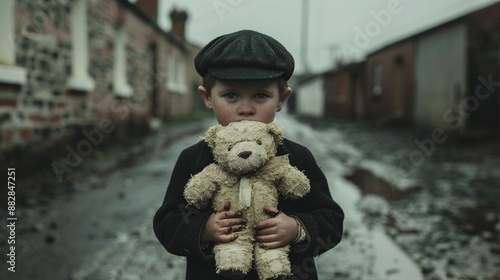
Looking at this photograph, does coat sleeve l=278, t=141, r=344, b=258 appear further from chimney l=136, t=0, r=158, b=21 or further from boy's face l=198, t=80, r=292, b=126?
chimney l=136, t=0, r=158, b=21

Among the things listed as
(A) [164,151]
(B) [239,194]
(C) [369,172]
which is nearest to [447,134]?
(C) [369,172]

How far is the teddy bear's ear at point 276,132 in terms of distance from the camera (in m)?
1.63

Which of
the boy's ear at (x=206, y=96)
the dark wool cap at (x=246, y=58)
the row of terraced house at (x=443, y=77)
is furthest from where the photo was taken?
the row of terraced house at (x=443, y=77)

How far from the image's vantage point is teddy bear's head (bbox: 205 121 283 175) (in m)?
1.51

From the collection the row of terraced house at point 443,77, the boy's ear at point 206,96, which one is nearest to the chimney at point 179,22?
the row of terraced house at point 443,77

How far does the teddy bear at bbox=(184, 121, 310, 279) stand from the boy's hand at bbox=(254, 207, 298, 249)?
0.02 m

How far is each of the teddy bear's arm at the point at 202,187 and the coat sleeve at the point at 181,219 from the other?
7 centimetres

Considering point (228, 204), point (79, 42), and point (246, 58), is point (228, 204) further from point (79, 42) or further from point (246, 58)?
point (79, 42)

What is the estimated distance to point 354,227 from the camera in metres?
5.17

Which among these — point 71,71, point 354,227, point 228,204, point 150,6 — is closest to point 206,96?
point 228,204

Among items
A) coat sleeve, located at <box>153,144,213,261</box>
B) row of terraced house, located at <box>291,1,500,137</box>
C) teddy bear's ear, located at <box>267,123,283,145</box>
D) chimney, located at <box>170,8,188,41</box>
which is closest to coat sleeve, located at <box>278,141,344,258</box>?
teddy bear's ear, located at <box>267,123,283,145</box>

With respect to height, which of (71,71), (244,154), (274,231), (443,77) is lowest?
(274,231)

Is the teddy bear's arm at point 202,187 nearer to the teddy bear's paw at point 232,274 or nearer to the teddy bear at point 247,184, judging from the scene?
the teddy bear at point 247,184

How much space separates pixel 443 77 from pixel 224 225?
1537cm
